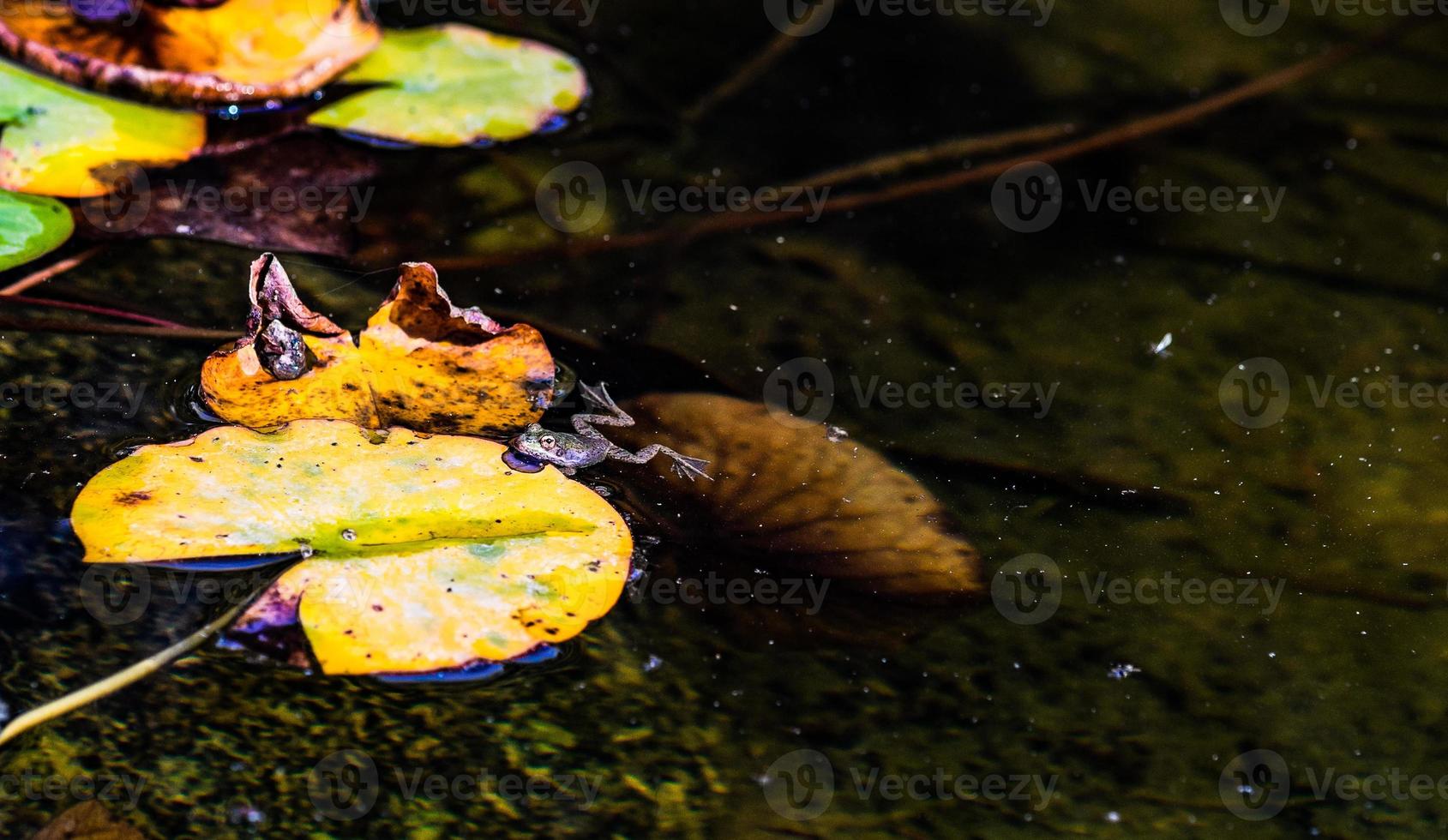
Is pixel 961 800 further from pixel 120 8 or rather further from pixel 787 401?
pixel 120 8

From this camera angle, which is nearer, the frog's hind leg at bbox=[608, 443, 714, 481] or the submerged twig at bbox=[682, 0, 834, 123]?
the frog's hind leg at bbox=[608, 443, 714, 481]

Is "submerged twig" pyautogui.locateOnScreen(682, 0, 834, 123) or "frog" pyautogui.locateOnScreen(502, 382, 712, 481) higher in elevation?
"submerged twig" pyautogui.locateOnScreen(682, 0, 834, 123)

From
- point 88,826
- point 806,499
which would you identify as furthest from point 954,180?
point 88,826

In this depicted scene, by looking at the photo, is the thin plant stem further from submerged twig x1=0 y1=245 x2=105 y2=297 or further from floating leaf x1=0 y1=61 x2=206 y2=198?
floating leaf x1=0 y1=61 x2=206 y2=198

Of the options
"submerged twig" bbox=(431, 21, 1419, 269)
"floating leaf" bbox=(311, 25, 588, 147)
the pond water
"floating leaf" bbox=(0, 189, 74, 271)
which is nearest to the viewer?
the pond water

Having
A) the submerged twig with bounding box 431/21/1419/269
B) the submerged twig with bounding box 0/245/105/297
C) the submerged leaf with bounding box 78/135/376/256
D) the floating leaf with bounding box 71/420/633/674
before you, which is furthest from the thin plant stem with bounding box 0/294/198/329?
the submerged twig with bounding box 431/21/1419/269

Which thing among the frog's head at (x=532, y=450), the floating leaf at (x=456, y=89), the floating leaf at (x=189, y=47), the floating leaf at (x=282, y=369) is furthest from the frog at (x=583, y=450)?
the floating leaf at (x=189, y=47)

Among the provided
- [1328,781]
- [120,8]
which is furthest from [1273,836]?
[120,8]

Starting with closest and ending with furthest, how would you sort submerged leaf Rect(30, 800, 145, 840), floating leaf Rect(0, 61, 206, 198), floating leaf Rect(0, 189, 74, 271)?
1. submerged leaf Rect(30, 800, 145, 840)
2. floating leaf Rect(0, 189, 74, 271)
3. floating leaf Rect(0, 61, 206, 198)
